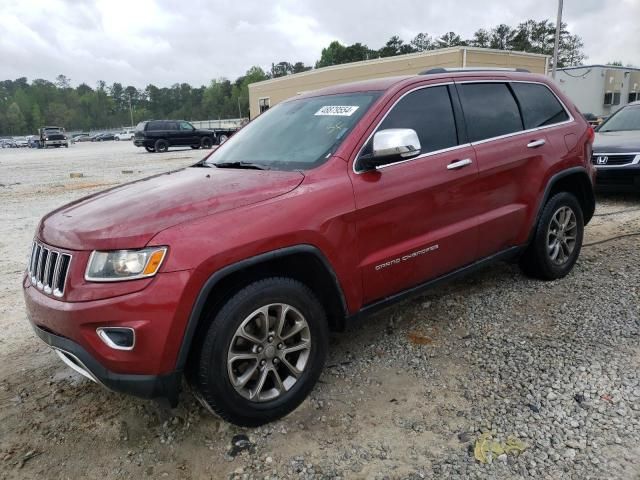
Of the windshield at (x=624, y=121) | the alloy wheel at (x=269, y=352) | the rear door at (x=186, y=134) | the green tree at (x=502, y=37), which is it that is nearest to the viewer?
the alloy wheel at (x=269, y=352)

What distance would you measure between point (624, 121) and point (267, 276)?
861 centimetres

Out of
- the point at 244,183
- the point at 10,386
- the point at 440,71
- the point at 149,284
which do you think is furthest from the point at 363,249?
the point at 10,386

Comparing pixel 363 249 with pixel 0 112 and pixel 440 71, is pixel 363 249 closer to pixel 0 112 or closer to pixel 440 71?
pixel 440 71

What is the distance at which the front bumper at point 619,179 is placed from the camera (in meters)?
7.39

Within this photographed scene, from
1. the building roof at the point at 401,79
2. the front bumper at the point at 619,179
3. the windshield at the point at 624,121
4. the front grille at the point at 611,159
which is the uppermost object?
the building roof at the point at 401,79

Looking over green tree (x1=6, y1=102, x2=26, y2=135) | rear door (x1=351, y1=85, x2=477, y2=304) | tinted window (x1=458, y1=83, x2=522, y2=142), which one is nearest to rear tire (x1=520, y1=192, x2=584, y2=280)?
tinted window (x1=458, y1=83, x2=522, y2=142)

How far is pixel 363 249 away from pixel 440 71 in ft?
5.51

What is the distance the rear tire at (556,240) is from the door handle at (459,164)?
1081 millimetres

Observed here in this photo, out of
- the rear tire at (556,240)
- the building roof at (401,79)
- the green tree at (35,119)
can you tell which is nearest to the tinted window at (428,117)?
the building roof at (401,79)

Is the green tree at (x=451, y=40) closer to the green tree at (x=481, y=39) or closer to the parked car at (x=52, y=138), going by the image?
the green tree at (x=481, y=39)

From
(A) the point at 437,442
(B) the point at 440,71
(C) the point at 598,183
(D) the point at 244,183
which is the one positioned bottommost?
(A) the point at 437,442

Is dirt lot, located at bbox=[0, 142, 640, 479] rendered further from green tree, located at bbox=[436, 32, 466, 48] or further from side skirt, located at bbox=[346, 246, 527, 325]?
green tree, located at bbox=[436, 32, 466, 48]

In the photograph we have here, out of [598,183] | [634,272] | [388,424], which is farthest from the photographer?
[598,183]

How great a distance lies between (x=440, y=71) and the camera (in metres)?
3.82
